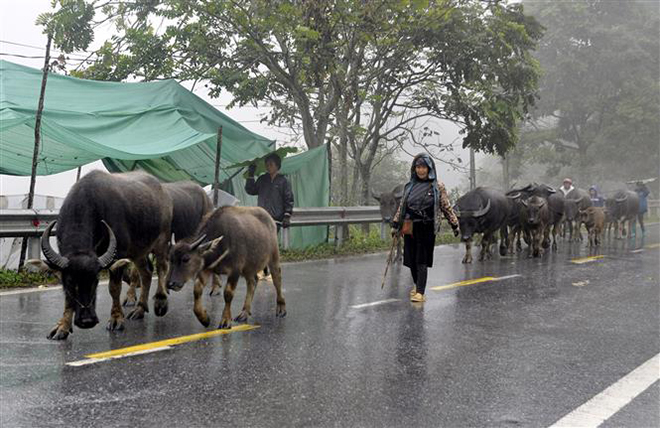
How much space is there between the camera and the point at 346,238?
17.5 meters

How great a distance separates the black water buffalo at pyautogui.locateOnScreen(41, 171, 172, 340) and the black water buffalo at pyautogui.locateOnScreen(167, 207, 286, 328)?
66 centimetres

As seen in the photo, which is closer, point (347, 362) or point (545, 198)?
point (347, 362)

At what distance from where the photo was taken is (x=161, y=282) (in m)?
7.91

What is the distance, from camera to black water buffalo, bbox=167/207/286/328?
667cm

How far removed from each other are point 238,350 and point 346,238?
11379 mm

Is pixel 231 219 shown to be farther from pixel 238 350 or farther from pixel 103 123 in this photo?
pixel 103 123

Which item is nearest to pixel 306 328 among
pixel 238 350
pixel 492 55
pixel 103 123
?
pixel 238 350

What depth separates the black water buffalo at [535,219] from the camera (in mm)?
16344

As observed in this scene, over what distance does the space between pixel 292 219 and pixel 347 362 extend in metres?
8.96

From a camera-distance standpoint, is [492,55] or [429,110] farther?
[429,110]

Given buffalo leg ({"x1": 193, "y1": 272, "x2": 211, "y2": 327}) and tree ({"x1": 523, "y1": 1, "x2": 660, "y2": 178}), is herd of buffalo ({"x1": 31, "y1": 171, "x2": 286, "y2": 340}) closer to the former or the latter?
buffalo leg ({"x1": 193, "y1": 272, "x2": 211, "y2": 327})

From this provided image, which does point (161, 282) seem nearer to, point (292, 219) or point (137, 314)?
point (137, 314)

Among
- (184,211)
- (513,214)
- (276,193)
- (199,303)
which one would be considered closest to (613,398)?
(199,303)

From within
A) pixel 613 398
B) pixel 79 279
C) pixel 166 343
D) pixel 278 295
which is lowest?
pixel 613 398
